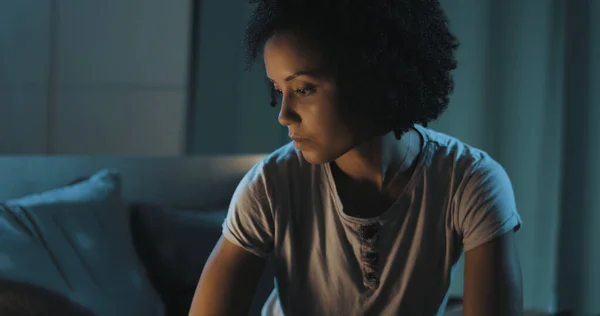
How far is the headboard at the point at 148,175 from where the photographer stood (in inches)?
73.3

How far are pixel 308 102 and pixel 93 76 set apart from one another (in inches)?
74.2

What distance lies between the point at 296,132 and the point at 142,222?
120cm

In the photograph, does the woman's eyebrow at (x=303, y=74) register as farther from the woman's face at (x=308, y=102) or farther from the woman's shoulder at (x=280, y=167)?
the woman's shoulder at (x=280, y=167)

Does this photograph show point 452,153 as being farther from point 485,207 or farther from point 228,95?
point 228,95

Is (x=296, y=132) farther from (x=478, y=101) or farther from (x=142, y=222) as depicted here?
(x=478, y=101)

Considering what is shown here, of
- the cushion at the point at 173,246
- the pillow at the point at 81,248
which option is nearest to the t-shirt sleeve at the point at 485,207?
the pillow at the point at 81,248

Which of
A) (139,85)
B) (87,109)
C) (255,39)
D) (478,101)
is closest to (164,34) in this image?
(139,85)

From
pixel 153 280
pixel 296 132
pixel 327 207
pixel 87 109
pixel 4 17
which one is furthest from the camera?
pixel 87 109

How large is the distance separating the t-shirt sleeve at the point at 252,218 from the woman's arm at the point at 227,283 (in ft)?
0.05

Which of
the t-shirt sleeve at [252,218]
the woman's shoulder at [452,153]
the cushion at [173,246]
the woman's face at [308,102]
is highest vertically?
the woman's face at [308,102]

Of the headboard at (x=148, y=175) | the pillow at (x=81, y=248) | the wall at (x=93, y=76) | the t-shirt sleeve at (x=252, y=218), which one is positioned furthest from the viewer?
the wall at (x=93, y=76)

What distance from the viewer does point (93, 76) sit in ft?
8.87

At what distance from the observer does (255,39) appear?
43.8 inches

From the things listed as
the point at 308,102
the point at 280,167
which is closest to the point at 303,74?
the point at 308,102
